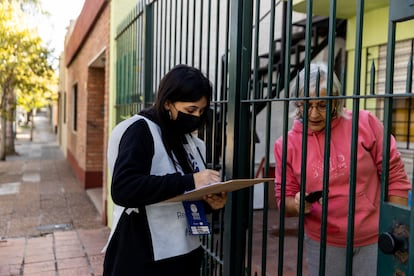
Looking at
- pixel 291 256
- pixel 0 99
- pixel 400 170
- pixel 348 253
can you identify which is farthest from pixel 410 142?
pixel 0 99

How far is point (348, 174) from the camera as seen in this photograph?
2119mm

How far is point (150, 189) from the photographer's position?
1.83 metres

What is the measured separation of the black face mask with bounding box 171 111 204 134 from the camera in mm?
2021

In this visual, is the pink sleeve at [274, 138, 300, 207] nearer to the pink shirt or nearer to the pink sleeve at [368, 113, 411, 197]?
the pink shirt

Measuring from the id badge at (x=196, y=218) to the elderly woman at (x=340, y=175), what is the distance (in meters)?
0.44

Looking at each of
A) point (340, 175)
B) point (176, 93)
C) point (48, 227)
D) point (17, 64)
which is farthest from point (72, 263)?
point (17, 64)

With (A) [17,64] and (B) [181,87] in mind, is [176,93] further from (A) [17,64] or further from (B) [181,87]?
(A) [17,64]

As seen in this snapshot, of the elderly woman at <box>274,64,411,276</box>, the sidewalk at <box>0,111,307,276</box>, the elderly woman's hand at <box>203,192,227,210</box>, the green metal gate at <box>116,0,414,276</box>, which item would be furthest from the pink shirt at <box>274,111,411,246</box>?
the sidewalk at <box>0,111,307,276</box>

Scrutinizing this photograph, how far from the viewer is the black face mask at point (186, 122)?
2021 millimetres

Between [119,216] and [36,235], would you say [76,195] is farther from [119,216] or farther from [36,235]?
[119,216]

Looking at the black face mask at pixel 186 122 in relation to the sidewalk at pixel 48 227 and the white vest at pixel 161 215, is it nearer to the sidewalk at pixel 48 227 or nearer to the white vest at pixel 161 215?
the white vest at pixel 161 215

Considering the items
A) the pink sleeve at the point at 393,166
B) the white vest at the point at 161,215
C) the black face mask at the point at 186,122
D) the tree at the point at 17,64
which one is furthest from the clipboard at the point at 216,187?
the tree at the point at 17,64

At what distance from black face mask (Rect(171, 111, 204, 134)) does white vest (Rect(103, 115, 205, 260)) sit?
0.10 m

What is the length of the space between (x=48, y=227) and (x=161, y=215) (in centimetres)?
493
